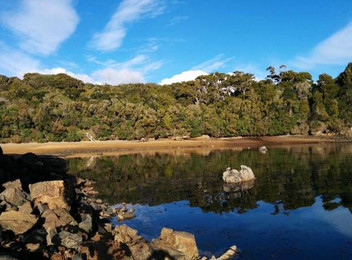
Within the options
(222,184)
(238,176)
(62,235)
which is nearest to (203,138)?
(238,176)

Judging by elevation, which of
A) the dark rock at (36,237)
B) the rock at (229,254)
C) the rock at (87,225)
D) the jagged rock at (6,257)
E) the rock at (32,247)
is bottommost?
the rock at (229,254)

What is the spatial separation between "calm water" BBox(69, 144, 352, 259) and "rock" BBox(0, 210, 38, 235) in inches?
245

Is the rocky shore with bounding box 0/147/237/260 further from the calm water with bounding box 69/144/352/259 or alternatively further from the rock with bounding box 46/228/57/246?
the calm water with bounding box 69/144/352/259

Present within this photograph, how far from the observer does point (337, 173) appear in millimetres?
35156

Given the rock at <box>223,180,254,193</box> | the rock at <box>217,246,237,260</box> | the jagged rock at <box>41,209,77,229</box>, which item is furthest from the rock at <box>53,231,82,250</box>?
the rock at <box>223,180,254,193</box>

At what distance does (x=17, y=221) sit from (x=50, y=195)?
388cm

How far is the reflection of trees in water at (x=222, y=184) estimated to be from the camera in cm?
2472

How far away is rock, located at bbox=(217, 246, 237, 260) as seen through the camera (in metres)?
14.5

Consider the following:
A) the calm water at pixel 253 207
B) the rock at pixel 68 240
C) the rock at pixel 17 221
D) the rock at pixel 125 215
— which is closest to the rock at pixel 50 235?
the rock at pixel 68 240

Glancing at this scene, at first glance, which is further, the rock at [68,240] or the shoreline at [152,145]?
the shoreline at [152,145]

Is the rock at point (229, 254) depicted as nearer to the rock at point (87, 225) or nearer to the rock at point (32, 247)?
the rock at point (87, 225)

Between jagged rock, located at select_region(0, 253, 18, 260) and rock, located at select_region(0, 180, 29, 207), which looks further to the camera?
rock, located at select_region(0, 180, 29, 207)

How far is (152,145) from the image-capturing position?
81.6 m

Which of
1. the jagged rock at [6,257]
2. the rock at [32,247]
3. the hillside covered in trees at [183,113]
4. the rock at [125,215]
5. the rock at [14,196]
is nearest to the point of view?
the jagged rock at [6,257]
